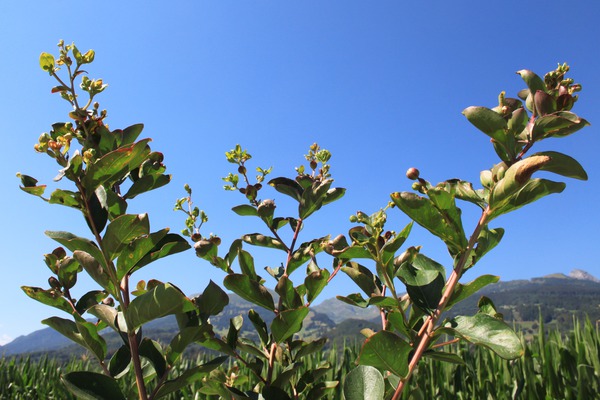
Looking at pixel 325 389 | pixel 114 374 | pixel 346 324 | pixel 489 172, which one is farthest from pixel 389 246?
pixel 346 324

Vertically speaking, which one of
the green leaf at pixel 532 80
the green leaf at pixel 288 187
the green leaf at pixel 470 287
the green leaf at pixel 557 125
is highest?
the green leaf at pixel 532 80

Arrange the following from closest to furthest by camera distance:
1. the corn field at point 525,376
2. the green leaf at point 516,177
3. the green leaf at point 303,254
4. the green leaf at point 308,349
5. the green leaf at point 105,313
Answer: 1. the green leaf at point 516,177
2. the green leaf at point 105,313
3. the green leaf at point 308,349
4. the green leaf at point 303,254
5. the corn field at point 525,376

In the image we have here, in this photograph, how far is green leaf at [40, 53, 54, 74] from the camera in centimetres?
88

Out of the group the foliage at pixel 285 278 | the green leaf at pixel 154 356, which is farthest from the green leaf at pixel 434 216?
the green leaf at pixel 154 356

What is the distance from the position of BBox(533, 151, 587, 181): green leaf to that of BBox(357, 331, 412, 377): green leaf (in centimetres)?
40

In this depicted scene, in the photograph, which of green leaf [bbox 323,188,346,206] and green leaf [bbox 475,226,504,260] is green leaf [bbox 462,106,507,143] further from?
green leaf [bbox 323,188,346,206]

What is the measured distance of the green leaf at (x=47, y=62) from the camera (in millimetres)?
878

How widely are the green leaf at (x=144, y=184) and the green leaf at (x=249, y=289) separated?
0.91 ft

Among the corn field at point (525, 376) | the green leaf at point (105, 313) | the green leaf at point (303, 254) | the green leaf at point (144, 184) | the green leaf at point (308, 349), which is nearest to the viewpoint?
the green leaf at point (105, 313)

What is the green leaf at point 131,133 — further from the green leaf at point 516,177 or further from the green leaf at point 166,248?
the green leaf at point 516,177

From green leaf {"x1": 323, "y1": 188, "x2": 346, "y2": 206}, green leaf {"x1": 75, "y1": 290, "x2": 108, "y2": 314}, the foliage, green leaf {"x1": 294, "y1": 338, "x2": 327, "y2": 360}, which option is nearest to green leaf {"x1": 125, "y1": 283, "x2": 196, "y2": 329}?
the foliage

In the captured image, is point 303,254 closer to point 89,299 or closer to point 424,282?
point 424,282

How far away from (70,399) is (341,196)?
1970 millimetres

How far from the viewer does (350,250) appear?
852mm
